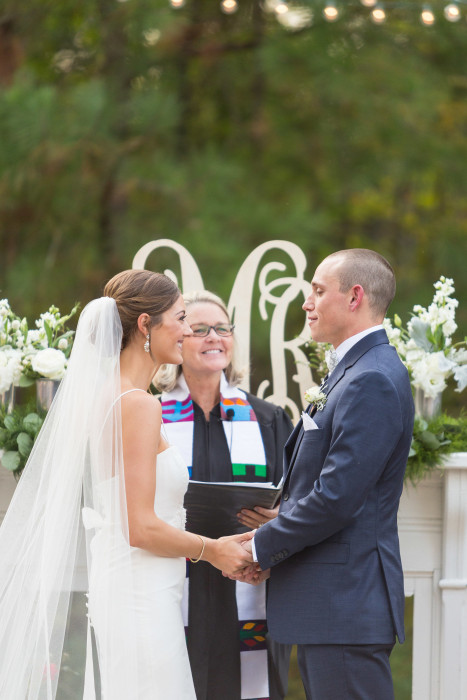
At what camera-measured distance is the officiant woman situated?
9.98 ft

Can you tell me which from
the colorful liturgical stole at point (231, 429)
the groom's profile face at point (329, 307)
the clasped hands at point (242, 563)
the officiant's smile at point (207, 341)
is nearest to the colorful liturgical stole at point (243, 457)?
the colorful liturgical stole at point (231, 429)

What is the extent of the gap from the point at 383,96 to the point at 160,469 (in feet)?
15.2

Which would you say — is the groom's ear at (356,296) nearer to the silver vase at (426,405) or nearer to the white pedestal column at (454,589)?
the silver vase at (426,405)

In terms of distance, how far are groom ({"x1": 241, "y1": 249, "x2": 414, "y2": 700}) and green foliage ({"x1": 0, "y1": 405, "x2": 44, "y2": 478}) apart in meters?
1.18

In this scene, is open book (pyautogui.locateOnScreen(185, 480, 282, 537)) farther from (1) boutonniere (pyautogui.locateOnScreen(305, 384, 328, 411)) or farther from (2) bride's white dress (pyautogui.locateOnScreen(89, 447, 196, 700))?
(1) boutonniere (pyautogui.locateOnScreen(305, 384, 328, 411))

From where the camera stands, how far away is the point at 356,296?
2518 mm

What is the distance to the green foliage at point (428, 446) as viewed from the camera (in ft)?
10.8

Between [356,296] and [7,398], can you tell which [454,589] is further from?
[7,398]

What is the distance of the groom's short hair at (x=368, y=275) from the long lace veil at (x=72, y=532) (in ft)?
2.19

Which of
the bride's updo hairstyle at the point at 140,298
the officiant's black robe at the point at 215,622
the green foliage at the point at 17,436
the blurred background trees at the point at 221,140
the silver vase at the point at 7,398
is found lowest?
the officiant's black robe at the point at 215,622

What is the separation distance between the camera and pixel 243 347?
145 inches

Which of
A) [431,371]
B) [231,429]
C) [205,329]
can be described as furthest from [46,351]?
[431,371]

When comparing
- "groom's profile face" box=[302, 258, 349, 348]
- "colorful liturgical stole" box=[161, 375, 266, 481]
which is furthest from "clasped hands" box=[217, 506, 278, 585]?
"groom's profile face" box=[302, 258, 349, 348]

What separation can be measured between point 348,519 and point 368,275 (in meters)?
0.69
